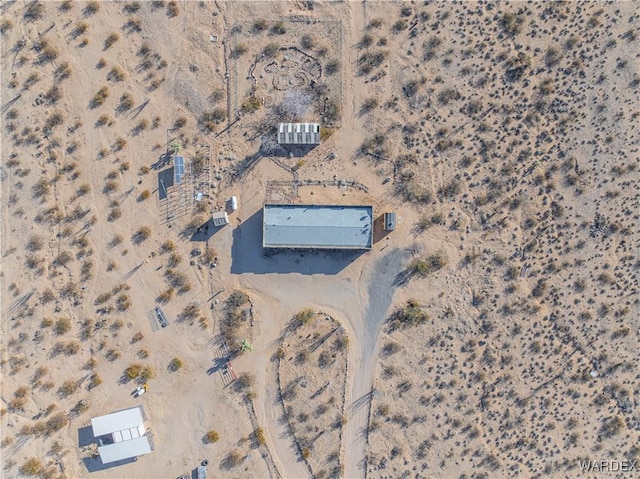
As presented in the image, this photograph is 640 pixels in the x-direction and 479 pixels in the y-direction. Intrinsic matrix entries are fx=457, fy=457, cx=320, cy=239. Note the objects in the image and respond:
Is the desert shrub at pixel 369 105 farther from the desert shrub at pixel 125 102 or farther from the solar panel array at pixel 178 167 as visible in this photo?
the desert shrub at pixel 125 102

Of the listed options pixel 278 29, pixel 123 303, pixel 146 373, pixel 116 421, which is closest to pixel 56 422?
pixel 116 421

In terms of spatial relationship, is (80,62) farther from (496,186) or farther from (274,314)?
(496,186)

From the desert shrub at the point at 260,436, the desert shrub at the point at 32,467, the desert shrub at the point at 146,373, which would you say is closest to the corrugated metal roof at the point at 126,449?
the desert shrub at the point at 146,373

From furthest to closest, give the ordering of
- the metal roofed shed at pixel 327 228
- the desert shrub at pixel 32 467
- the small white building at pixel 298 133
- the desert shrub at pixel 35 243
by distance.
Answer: the desert shrub at pixel 35 243 → the desert shrub at pixel 32 467 → the small white building at pixel 298 133 → the metal roofed shed at pixel 327 228

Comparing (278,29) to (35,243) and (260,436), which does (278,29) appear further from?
(260,436)

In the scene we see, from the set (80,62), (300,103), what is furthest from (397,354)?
(80,62)
